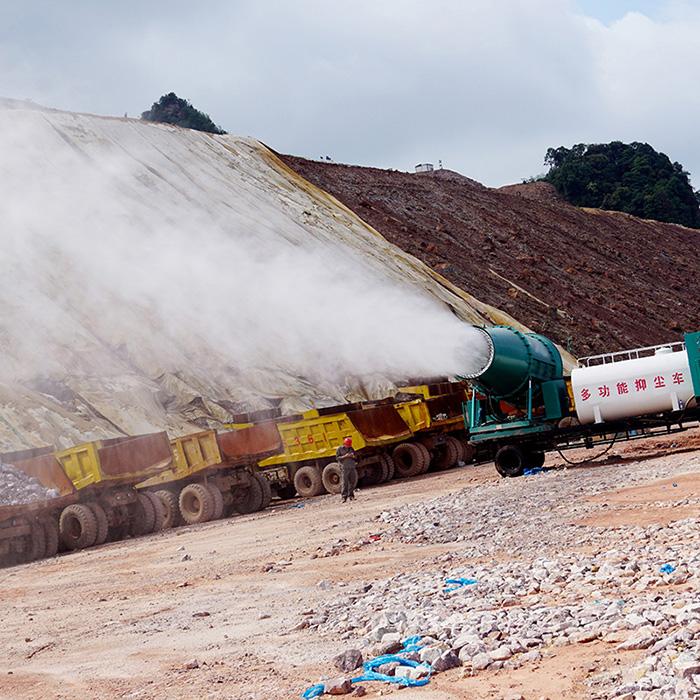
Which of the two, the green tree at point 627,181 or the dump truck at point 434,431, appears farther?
the green tree at point 627,181

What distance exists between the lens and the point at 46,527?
21.3 metres

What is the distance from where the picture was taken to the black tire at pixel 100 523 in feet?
71.2

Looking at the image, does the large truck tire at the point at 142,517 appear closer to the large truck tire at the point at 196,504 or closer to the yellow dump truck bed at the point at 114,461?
the yellow dump truck bed at the point at 114,461

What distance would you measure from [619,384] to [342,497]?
6.37 m

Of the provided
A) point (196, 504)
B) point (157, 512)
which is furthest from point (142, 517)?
point (196, 504)

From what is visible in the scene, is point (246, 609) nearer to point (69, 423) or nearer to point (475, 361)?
point (475, 361)

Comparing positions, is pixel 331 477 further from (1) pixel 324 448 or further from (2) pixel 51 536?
(2) pixel 51 536

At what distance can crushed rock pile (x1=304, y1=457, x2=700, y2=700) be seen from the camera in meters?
6.98

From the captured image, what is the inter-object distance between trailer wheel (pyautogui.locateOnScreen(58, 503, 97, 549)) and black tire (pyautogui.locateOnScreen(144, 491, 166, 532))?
62.3 inches

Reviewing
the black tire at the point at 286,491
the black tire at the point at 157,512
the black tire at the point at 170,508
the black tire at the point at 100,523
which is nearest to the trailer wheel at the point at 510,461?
the black tire at the point at 286,491

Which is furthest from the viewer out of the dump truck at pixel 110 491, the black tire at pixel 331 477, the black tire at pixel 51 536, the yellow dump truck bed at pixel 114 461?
the black tire at pixel 331 477

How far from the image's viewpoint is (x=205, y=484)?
78.1 ft

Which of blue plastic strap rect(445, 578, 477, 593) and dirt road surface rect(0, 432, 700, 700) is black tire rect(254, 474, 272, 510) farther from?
blue plastic strap rect(445, 578, 477, 593)

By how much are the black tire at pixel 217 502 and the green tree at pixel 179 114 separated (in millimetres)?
68609
